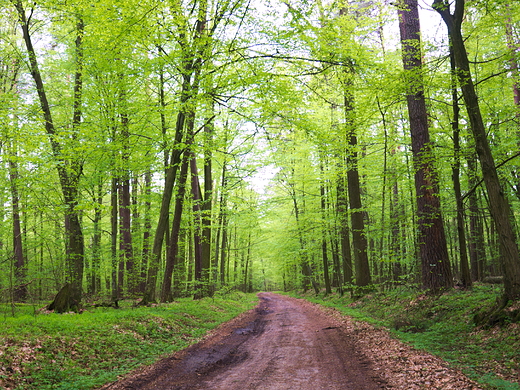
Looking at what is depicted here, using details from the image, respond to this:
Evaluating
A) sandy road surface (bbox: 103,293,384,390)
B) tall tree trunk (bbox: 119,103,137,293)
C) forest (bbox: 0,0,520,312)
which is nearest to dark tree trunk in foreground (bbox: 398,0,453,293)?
forest (bbox: 0,0,520,312)

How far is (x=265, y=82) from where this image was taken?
902cm

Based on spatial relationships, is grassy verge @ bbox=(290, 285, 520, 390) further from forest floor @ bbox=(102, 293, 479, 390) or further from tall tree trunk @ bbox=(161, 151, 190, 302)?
tall tree trunk @ bbox=(161, 151, 190, 302)

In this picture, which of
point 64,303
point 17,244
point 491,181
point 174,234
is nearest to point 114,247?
point 174,234

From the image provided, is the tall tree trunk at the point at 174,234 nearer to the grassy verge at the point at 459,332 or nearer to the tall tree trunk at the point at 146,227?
the tall tree trunk at the point at 146,227

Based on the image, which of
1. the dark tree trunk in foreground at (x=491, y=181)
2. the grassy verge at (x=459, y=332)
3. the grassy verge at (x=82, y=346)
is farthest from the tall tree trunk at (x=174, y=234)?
the dark tree trunk in foreground at (x=491, y=181)

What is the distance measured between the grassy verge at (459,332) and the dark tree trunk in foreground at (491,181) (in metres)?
1.07

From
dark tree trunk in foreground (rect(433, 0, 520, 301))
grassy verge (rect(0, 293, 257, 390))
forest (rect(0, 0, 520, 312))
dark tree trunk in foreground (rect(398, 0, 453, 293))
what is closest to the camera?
grassy verge (rect(0, 293, 257, 390))

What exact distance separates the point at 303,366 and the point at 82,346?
4.67 m

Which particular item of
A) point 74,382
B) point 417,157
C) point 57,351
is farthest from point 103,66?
point 417,157

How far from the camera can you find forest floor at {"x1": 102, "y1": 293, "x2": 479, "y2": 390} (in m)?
5.07

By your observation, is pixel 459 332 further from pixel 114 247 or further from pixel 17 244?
pixel 17 244

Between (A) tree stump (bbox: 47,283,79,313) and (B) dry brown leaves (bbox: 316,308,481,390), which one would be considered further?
(A) tree stump (bbox: 47,283,79,313)

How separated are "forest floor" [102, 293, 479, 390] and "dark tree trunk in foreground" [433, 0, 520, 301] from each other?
8.22 ft

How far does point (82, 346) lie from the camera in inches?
267
